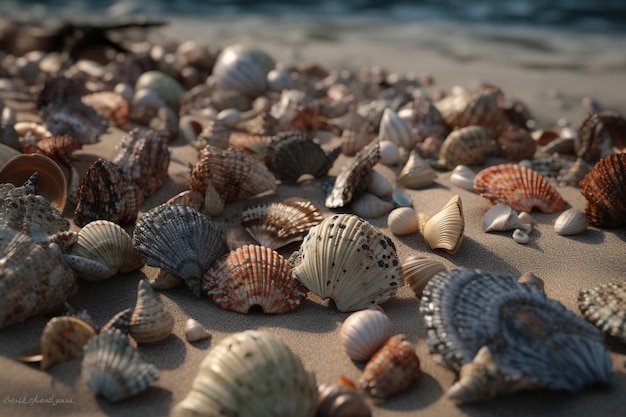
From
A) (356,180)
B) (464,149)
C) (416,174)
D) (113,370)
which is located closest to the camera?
(113,370)

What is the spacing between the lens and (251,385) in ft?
6.93

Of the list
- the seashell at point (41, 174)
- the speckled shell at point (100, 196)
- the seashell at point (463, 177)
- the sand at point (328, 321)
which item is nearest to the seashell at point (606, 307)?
the sand at point (328, 321)

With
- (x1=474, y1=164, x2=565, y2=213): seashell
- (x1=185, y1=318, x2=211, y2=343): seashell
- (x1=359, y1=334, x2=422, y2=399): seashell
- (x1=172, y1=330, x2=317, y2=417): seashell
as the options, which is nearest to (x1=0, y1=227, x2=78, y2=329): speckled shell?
(x1=185, y1=318, x2=211, y2=343): seashell

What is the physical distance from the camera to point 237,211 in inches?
154

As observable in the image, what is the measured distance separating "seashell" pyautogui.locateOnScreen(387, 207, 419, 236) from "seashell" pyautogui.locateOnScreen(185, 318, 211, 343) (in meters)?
1.37

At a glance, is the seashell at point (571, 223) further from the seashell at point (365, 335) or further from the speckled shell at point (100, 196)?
the speckled shell at point (100, 196)

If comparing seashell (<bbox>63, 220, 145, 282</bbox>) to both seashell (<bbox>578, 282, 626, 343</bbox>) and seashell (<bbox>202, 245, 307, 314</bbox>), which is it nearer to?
seashell (<bbox>202, 245, 307, 314</bbox>)

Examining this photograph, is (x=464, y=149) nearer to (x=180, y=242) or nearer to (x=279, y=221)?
(x=279, y=221)

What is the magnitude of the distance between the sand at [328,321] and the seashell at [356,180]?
122mm

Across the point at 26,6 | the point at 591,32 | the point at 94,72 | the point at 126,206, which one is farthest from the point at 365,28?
the point at 126,206

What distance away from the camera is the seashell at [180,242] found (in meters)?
3.04

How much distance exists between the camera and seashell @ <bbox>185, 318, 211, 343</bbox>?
106 inches

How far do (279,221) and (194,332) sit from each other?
1027 millimetres

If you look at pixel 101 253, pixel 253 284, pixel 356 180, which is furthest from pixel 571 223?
pixel 101 253
